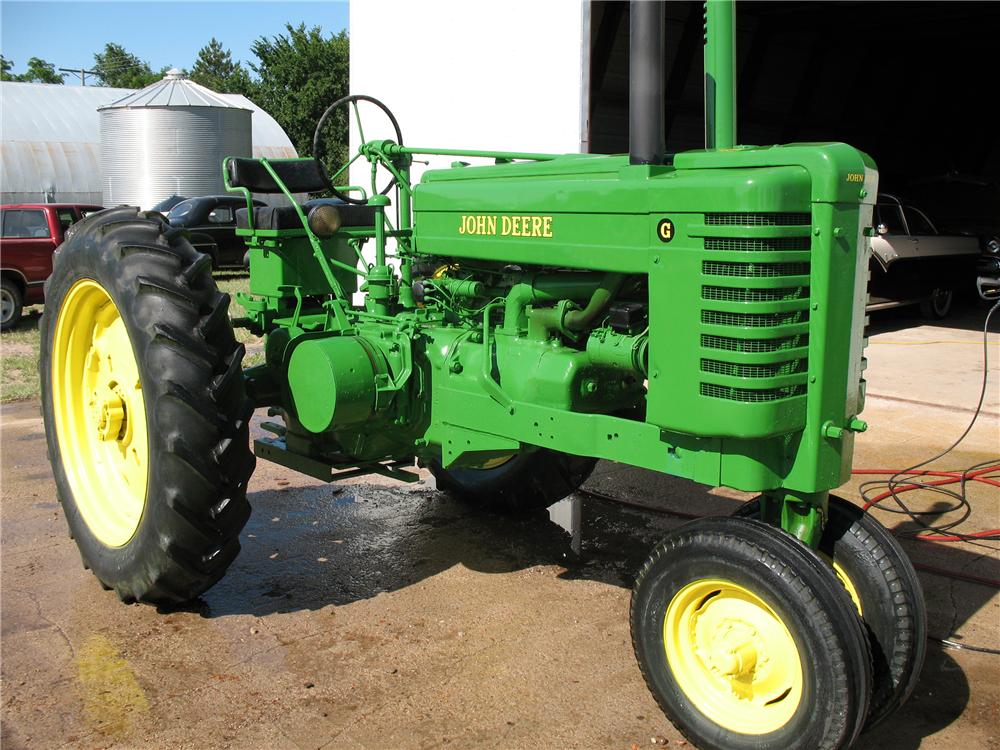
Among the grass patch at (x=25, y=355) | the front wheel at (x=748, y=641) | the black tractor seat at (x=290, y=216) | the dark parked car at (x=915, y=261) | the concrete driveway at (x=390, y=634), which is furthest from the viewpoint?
the dark parked car at (x=915, y=261)

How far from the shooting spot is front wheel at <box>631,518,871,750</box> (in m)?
2.60

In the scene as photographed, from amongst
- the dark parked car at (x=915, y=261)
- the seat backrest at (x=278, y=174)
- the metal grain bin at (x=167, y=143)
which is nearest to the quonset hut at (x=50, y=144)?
the metal grain bin at (x=167, y=143)

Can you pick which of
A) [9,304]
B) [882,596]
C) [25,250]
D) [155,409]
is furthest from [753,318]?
[25,250]

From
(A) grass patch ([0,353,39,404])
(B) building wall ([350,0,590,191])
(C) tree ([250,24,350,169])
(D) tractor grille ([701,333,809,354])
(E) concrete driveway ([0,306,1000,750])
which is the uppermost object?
(C) tree ([250,24,350,169])

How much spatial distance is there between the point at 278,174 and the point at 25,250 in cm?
877

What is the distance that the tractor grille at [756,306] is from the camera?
2.70 metres

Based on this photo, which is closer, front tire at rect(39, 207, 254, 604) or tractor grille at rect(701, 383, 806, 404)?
tractor grille at rect(701, 383, 806, 404)

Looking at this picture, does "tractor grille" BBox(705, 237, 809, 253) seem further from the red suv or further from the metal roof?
the metal roof

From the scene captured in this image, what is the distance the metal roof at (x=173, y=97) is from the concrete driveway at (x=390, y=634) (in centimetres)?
2049

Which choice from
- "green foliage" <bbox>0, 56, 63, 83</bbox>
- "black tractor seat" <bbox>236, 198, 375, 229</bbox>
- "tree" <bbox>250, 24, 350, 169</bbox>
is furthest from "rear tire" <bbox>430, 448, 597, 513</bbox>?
"green foliage" <bbox>0, 56, 63, 83</bbox>

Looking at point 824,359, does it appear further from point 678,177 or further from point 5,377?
point 5,377

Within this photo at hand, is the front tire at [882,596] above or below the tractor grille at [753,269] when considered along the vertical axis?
below

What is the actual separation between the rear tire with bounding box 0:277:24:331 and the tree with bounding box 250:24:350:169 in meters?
35.2

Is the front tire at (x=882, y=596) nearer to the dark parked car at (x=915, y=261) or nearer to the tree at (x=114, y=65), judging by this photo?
the dark parked car at (x=915, y=261)
